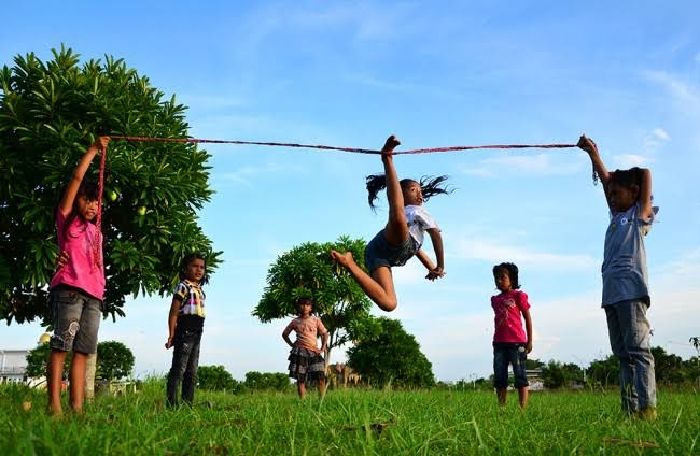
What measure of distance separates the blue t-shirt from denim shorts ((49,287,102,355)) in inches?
199

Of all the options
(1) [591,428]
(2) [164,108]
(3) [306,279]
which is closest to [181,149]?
(2) [164,108]

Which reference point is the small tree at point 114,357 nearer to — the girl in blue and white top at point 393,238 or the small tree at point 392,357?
the small tree at point 392,357

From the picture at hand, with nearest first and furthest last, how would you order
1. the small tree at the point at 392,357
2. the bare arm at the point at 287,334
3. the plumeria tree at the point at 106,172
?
the plumeria tree at the point at 106,172, the bare arm at the point at 287,334, the small tree at the point at 392,357

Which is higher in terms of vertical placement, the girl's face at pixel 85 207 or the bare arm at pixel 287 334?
the girl's face at pixel 85 207

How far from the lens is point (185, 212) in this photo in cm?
1213

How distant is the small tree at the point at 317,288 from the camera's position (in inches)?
1212

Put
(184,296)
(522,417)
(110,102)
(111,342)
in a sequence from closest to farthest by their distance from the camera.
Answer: (522,417), (184,296), (110,102), (111,342)

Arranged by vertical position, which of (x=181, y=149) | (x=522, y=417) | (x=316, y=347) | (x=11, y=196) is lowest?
(x=522, y=417)

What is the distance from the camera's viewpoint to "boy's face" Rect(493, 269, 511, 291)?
9.73 metres

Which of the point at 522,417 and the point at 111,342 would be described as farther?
the point at 111,342

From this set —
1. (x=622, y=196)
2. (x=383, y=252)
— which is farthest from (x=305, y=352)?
(x=622, y=196)

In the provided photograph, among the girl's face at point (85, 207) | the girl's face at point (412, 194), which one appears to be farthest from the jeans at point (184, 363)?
the girl's face at point (412, 194)

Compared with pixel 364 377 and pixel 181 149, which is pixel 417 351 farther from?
pixel 181 149

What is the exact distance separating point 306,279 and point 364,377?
44.9 feet
